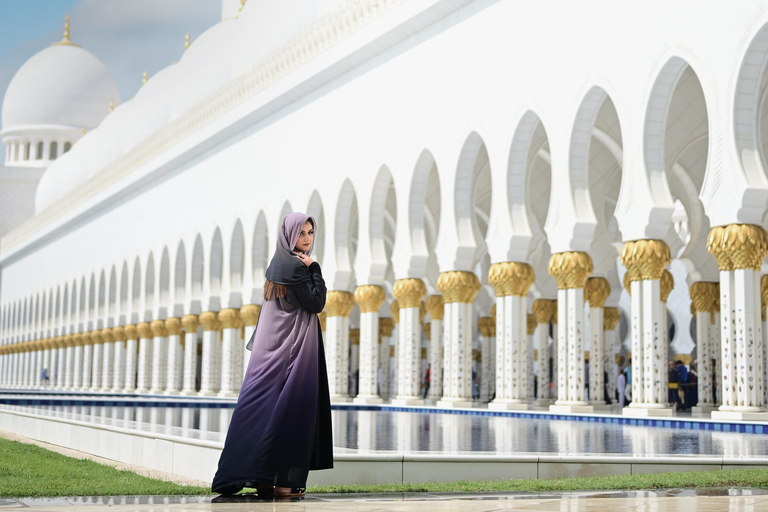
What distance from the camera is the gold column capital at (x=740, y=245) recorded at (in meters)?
8.42

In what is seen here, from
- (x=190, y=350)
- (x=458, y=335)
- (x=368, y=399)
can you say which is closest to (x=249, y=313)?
(x=190, y=350)

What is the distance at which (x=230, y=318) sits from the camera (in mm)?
18422

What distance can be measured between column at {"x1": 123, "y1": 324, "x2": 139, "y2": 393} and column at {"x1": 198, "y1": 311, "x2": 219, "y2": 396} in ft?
16.7

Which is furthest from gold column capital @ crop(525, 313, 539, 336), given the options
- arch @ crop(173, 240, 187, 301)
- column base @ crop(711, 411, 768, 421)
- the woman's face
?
the woman's face

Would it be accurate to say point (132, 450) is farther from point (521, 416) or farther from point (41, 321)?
point (41, 321)

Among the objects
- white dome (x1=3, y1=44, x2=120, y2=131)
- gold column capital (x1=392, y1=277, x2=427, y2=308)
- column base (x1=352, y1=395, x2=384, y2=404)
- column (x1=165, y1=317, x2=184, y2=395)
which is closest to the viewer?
gold column capital (x1=392, y1=277, x2=427, y2=308)

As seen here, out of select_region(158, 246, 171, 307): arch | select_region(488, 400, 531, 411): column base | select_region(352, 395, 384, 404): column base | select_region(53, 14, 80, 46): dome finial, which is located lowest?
select_region(352, 395, 384, 404): column base

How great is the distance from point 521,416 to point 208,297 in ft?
33.2

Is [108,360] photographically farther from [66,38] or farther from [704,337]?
[704,337]

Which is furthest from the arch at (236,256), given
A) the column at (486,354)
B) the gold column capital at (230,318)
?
the column at (486,354)

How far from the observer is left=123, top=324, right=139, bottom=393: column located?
959 inches

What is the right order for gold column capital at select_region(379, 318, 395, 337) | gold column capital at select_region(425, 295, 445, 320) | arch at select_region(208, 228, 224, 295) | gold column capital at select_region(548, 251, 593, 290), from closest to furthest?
gold column capital at select_region(548, 251, 593, 290) → gold column capital at select_region(425, 295, 445, 320) → arch at select_region(208, 228, 224, 295) → gold column capital at select_region(379, 318, 395, 337)

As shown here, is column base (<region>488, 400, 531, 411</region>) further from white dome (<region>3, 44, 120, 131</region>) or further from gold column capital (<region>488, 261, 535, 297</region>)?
white dome (<region>3, 44, 120, 131</region>)

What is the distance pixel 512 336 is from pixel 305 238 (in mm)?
7676
